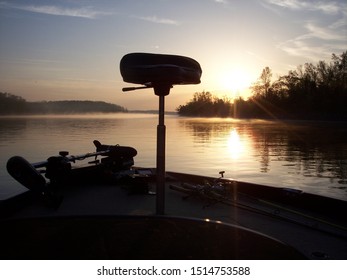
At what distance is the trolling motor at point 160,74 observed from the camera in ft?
10.2

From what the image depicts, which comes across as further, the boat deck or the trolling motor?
the boat deck

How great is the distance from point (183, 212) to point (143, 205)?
0.63 meters

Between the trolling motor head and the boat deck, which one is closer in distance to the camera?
the trolling motor head

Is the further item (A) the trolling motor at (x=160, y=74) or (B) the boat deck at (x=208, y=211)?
(B) the boat deck at (x=208, y=211)

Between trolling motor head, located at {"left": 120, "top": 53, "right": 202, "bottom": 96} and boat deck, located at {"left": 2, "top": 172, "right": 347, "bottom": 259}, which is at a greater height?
trolling motor head, located at {"left": 120, "top": 53, "right": 202, "bottom": 96}

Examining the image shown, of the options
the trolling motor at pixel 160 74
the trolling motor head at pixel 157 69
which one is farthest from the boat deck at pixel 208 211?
the trolling motor head at pixel 157 69

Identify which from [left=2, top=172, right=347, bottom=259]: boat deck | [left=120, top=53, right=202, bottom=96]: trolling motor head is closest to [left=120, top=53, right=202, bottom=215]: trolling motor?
[left=120, top=53, right=202, bottom=96]: trolling motor head

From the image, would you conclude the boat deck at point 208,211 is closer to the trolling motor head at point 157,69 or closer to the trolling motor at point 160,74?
the trolling motor at point 160,74

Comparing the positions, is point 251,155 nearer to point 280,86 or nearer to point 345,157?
point 345,157

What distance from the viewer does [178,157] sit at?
2630 cm

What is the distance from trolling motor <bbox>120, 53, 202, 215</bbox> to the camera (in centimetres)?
311

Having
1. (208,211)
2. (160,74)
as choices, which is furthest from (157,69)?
(208,211)

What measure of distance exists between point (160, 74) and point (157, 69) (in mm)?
50

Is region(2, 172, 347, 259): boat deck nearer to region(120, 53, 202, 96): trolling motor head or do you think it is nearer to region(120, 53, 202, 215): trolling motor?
region(120, 53, 202, 215): trolling motor
